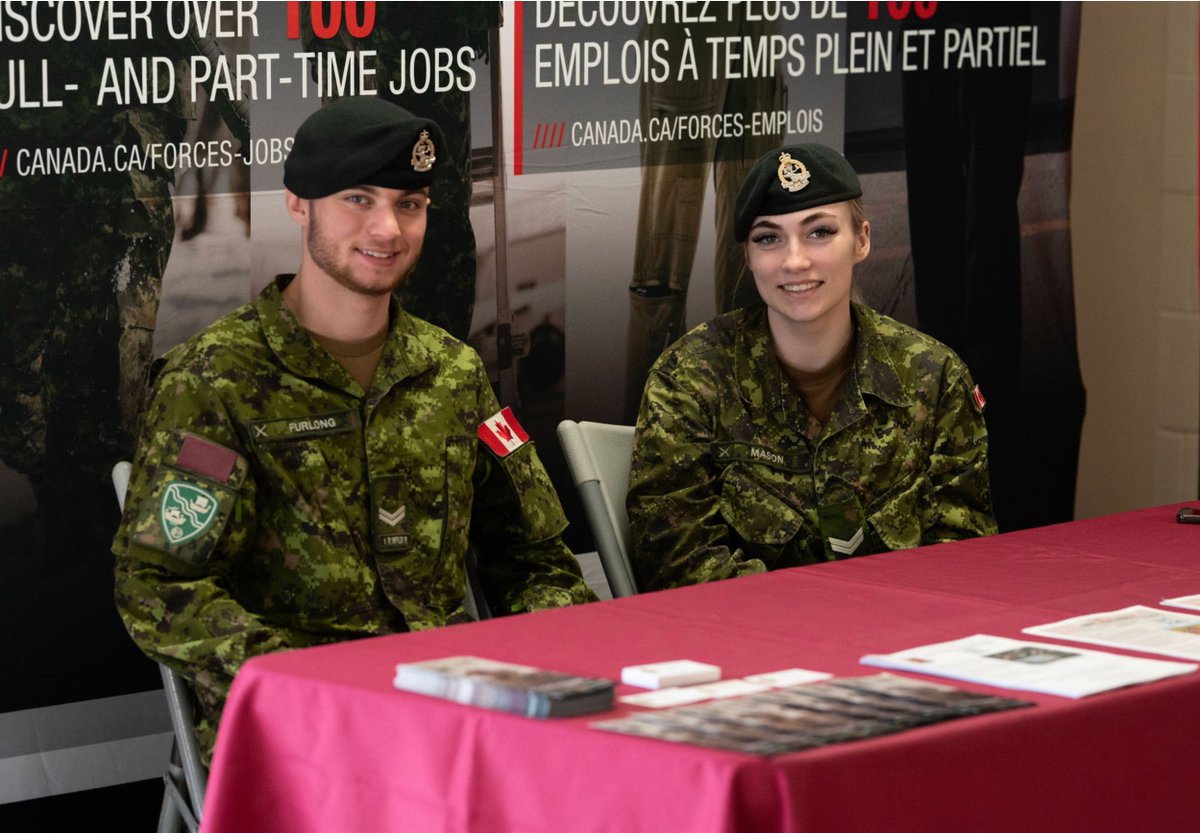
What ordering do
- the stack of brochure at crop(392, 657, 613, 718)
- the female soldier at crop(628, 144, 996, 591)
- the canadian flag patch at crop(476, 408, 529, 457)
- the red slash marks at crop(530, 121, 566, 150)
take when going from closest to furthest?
the stack of brochure at crop(392, 657, 613, 718), the canadian flag patch at crop(476, 408, 529, 457), the female soldier at crop(628, 144, 996, 591), the red slash marks at crop(530, 121, 566, 150)

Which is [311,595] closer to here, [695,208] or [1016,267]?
[695,208]

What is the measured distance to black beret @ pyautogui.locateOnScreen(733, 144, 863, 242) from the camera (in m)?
3.58

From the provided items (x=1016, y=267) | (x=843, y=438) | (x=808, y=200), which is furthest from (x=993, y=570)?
(x=1016, y=267)

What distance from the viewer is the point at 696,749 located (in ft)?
6.14

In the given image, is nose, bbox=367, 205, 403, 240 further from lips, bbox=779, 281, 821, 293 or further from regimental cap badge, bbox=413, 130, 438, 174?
lips, bbox=779, 281, 821, 293

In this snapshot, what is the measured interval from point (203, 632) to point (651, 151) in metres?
1.89

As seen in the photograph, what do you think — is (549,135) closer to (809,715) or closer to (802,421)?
(802,421)

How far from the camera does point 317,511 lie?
3062 millimetres

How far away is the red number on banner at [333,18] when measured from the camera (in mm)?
3799

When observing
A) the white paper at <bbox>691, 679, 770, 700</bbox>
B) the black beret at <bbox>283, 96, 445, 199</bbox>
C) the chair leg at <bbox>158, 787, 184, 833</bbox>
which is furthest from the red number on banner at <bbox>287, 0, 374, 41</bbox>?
the white paper at <bbox>691, 679, 770, 700</bbox>

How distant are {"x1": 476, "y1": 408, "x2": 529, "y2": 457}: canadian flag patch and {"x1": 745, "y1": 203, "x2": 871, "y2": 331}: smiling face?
1.98 ft

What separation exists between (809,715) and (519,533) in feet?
4.55

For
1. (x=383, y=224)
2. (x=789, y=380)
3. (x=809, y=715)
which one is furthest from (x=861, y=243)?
(x=809, y=715)

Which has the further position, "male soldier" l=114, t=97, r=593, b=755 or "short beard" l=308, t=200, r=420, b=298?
"short beard" l=308, t=200, r=420, b=298
